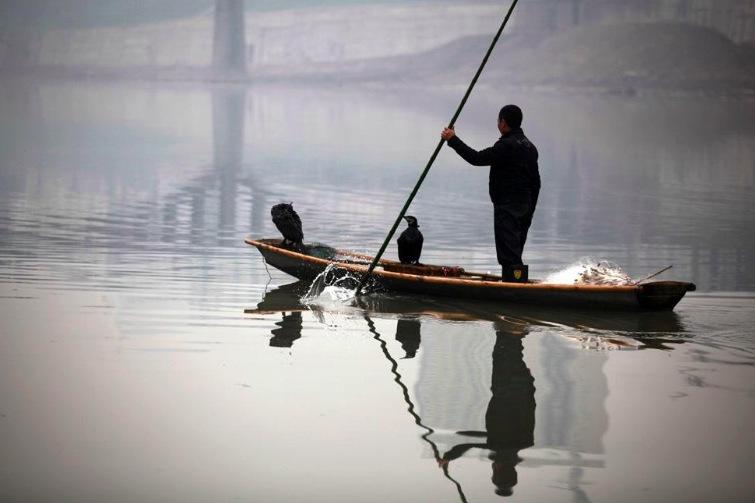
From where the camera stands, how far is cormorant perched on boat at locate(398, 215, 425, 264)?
11816 mm

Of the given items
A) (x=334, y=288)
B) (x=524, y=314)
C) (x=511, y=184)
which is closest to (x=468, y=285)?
(x=524, y=314)

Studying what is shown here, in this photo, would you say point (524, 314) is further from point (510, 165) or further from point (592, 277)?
point (510, 165)

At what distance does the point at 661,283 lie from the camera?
409 inches

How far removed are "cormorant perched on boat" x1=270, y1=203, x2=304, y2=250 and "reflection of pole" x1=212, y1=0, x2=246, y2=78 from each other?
109 meters

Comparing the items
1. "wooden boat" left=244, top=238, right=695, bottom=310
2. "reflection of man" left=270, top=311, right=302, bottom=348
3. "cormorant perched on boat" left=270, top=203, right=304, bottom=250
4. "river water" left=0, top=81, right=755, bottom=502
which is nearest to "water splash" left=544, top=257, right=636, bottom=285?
"wooden boat" left=244, top=238, right=695, bottom=310

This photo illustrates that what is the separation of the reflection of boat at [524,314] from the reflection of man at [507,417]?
0.78 m

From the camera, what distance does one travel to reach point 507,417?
7875 mm

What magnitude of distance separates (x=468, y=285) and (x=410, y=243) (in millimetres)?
1014

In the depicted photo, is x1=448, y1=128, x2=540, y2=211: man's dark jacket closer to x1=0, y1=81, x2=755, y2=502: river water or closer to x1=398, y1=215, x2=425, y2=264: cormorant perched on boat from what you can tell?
x1=398, y1=215, x2=425, y2=264: cormorant perched on boat

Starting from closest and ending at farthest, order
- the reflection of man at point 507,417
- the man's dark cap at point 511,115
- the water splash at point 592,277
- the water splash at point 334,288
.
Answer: the reflection of man at point 507,417 → the water splash at point 592,277 → the man's dark cap at point 511,115 → the water splash at point 334,288

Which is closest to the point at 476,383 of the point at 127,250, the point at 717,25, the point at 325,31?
the point at 127,250

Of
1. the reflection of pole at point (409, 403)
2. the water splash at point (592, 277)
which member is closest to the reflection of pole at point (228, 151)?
the water splash at point (592, 277)

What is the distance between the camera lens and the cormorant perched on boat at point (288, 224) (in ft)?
40.7

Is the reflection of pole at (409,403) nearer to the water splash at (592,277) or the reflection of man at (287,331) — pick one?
the reflection of man at (287,331)
